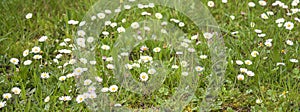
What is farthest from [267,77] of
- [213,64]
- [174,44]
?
[174,44]

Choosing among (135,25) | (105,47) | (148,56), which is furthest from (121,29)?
(148,56)

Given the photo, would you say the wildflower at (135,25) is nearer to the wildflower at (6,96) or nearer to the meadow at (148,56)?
the meadow at (148,56)

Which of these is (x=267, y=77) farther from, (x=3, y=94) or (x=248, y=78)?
(x=3, y=94)

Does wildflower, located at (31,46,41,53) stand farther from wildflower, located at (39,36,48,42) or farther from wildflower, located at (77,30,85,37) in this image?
wildflower, located at (77,30,85,37)

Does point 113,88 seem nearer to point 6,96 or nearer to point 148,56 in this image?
point 148,56

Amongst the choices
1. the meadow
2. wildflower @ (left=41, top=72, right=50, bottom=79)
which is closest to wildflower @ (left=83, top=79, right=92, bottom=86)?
the meadow

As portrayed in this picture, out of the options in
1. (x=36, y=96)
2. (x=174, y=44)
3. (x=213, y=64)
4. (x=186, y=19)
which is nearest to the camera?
(x=36, y=96)

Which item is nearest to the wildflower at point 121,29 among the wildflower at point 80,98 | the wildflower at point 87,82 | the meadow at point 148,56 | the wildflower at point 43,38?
the meadow at point 148,56

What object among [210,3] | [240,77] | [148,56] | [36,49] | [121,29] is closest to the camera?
[240,77]
